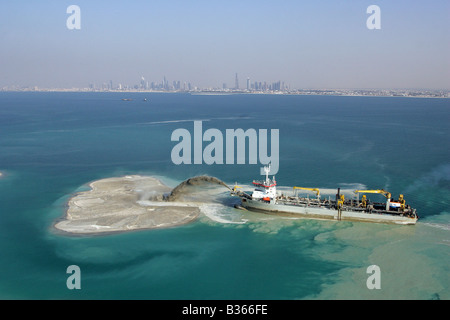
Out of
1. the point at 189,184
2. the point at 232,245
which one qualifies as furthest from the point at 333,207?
the point at 189,184

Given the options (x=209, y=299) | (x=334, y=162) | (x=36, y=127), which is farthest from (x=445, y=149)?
(x=36, y=127)

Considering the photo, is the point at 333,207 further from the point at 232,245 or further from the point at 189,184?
the point at 189,184

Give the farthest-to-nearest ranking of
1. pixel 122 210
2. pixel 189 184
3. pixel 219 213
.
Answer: pixel 189 184, pixel 219 213, pixel 122 210

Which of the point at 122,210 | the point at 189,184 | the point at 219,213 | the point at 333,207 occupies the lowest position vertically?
the point at 219,213

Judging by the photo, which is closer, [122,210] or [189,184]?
[122,210]

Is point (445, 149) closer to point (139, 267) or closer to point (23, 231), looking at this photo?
point (139, 267)

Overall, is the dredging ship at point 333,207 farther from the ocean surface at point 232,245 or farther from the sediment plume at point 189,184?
the sediment plume at point 189,184

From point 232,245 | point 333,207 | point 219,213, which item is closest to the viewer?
point 232,245
